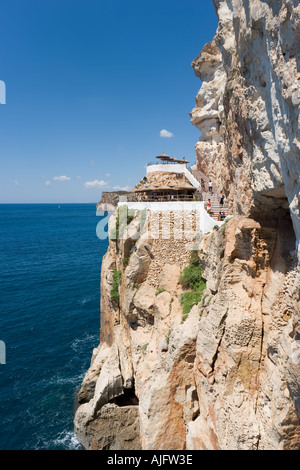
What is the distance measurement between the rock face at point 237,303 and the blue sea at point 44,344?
289 cm

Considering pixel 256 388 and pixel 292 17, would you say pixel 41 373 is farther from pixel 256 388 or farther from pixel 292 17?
pixel 292 17

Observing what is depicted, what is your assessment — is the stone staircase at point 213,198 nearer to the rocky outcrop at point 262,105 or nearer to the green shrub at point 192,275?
the green shrub at point 192,275

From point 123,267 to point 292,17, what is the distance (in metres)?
15.8

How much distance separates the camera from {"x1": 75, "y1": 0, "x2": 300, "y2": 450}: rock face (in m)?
6.62

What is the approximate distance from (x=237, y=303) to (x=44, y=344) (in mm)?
21126

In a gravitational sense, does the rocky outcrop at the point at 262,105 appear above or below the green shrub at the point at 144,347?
above

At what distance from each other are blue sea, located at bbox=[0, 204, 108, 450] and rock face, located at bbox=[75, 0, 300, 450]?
2.89 meters

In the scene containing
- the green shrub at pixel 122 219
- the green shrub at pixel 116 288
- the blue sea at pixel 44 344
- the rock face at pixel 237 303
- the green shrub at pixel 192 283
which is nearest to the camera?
the rock face at pixel 237 303

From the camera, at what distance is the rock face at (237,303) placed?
662cm

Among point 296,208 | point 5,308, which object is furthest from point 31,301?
point 296,208

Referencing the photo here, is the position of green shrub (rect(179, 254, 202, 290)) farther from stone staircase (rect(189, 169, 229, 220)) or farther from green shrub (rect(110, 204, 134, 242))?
green shrub (rect(110, 204, 134, 242))

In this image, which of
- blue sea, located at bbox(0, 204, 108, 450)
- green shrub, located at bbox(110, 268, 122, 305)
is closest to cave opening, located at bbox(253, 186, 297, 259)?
green shrub, located at bbox(110, 268, 122, 305)

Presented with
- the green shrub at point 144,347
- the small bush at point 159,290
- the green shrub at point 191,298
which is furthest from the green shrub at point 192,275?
the green shrub at point 144,347

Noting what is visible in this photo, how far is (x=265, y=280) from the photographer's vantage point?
9.80m
